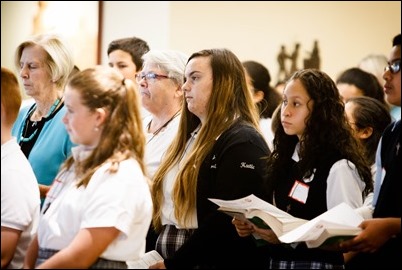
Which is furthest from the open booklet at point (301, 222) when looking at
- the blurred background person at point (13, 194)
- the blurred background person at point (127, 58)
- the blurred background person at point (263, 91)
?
the blurred background person at point (263, 91)

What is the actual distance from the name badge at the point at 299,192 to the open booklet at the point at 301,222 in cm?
19

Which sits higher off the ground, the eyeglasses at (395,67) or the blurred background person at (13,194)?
the eyeglasses at (395,67)

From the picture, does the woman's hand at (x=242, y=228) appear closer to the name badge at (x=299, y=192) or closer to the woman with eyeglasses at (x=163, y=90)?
the name badge at (x=299, y=192)

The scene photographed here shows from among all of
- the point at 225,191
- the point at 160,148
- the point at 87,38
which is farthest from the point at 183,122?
the point at 87,38

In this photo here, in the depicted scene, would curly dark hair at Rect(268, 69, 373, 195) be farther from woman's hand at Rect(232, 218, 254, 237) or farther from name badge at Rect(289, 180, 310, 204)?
woman's hand at Rect(232, 218, 254, 237)

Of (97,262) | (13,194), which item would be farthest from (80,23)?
(97,262)

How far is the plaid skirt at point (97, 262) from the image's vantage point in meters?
2.23

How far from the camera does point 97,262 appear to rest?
7.31ft

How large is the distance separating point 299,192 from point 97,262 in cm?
88

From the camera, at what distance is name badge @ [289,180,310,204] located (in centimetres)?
271

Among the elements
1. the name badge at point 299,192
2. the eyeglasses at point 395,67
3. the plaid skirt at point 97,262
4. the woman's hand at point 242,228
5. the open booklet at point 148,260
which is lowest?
the open booklet at point 148,260

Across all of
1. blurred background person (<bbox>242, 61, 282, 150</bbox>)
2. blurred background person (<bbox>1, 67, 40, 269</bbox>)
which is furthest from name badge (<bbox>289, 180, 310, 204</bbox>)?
blurred background person (<bbox>242, 61, 282, 150</bbox>)

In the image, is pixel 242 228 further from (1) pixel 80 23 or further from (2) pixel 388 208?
(1) pixel 80 23

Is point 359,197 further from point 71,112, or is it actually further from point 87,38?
point 87,38
